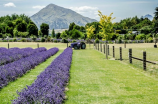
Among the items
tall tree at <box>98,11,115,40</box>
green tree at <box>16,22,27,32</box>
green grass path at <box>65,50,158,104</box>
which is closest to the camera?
green grass path at <box>65,50,158,104</box>

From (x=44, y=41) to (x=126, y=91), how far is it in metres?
64.0

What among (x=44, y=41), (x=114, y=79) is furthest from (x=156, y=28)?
(x=114, y=79)

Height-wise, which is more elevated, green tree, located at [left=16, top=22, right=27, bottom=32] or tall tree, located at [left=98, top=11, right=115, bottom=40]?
green tree, located at [left=16, top=22, right=27, bottom=32]

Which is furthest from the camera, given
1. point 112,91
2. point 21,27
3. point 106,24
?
point 21,27

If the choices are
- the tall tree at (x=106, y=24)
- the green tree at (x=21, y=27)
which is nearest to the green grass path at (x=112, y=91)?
the tall tree at (x=106, y=24)

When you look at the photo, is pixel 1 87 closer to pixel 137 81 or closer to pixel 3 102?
pixel 3 102

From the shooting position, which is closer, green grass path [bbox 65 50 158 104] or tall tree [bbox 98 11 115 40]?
green grass path [bbox 65 50 158 104]

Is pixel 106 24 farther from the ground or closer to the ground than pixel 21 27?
closer to the ground

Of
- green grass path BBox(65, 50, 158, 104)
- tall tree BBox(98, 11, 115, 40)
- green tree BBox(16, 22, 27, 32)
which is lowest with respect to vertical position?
green grass path BBox(65, 50, 158, 104)

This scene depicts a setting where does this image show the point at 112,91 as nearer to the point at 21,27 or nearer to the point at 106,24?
Answer: the point at 106,24

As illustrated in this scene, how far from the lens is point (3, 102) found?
7.09 metres

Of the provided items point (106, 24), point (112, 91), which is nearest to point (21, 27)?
point (106, 24)

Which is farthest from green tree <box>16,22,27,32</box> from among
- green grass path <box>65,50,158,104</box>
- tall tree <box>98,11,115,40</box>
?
green grass path <box>65,50,158,104</box>

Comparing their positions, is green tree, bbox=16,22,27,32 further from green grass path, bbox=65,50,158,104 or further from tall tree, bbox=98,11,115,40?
green grass path, bbox=65,50,158,104
